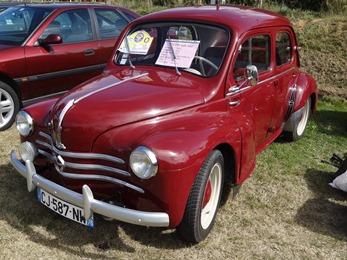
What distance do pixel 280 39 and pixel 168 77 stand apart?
164 cm

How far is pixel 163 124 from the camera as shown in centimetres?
283

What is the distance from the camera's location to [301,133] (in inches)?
205

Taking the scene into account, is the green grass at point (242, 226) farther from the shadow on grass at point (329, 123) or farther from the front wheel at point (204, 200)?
the shadow on grass at point (329, 123)

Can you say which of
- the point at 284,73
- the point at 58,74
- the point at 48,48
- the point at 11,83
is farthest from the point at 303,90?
the point at 11,83

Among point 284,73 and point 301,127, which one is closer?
point 284,73

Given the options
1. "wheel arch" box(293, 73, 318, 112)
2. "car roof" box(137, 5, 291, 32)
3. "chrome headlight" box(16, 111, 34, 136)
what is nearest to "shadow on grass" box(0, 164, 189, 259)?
"chrome headlight" box(16, 111, 34, 136)

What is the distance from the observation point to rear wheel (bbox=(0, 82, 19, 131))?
16.5ft

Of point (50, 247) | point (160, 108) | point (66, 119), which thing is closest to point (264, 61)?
point (160, 108)

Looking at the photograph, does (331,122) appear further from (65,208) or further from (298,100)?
(65,208)

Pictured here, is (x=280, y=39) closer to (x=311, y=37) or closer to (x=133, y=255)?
(x=133, y=255)

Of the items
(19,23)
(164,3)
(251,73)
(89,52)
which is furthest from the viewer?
(164,3)

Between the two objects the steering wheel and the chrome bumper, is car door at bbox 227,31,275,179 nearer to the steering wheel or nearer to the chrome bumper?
the steering wheel

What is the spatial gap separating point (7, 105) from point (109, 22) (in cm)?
212

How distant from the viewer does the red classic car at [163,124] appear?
2.54 m
